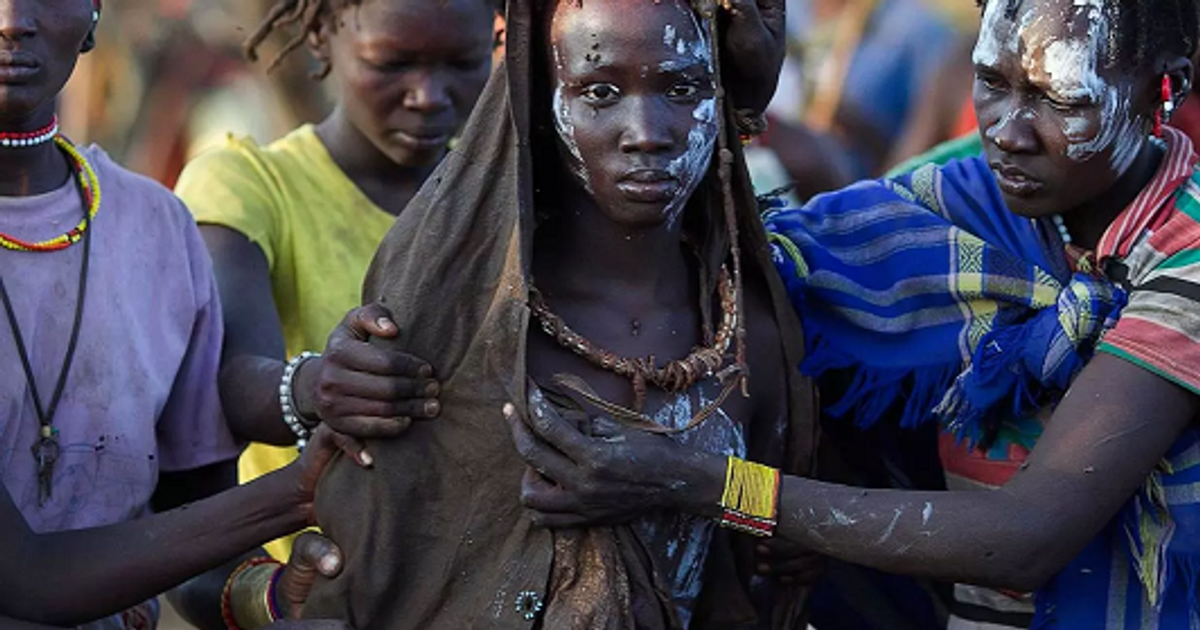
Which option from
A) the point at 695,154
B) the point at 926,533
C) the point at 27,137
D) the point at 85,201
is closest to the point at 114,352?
the point at 85,201

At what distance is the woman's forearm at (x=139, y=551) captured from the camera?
3406 millimetres

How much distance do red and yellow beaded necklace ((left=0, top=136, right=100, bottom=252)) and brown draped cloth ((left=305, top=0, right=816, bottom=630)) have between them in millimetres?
658

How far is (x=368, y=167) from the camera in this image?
4.54m

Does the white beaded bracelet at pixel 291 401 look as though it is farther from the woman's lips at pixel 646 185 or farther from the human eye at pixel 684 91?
the human eye at pixel 684 91

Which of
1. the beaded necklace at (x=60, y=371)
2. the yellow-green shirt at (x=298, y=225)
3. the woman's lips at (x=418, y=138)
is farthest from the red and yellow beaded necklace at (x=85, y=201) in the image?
the woman's lips at (x=418, y=138)

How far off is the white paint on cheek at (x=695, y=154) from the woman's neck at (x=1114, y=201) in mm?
770

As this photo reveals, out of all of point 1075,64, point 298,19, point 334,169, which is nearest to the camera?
point 1075,64

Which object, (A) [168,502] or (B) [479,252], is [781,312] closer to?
(B) [479,252]

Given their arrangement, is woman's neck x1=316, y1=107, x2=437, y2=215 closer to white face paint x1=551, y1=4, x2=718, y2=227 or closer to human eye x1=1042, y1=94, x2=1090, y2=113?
white face paint x1=551, y1=4, x2=718, y2=227

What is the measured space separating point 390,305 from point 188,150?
5.57m

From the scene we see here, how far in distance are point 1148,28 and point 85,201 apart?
2012 mm

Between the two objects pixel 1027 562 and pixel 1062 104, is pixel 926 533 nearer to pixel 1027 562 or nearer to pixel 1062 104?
pixel 1027 562

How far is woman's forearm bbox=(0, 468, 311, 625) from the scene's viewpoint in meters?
3.41

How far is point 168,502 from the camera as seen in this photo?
3947mm
